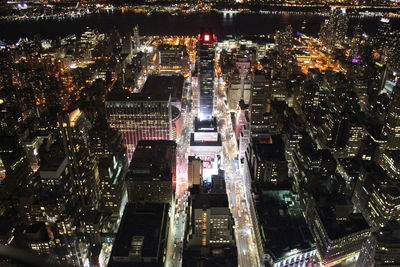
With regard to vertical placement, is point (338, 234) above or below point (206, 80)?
below

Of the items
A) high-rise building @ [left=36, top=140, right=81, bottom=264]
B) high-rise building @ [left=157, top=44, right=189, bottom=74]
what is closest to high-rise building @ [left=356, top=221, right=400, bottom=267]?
high-rise building @ [left=36, top=140, right=81, bottom=264]

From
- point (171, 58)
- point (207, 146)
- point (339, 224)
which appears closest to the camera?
point (339, 224)

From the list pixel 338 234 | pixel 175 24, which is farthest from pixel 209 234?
pixel 175 24

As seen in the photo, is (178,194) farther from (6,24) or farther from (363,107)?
(6,24)

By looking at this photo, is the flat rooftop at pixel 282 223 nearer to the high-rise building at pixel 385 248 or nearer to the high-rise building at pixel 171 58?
the high-rise building at pixel 385 248

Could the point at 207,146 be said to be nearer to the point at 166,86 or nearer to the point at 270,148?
the point at 270,148

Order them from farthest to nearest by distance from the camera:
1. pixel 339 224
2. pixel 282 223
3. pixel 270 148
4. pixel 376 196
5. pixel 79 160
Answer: pixel 270 148
pixel 79 160
pixel 376 196
pixel 282 223
pixel 339 224
